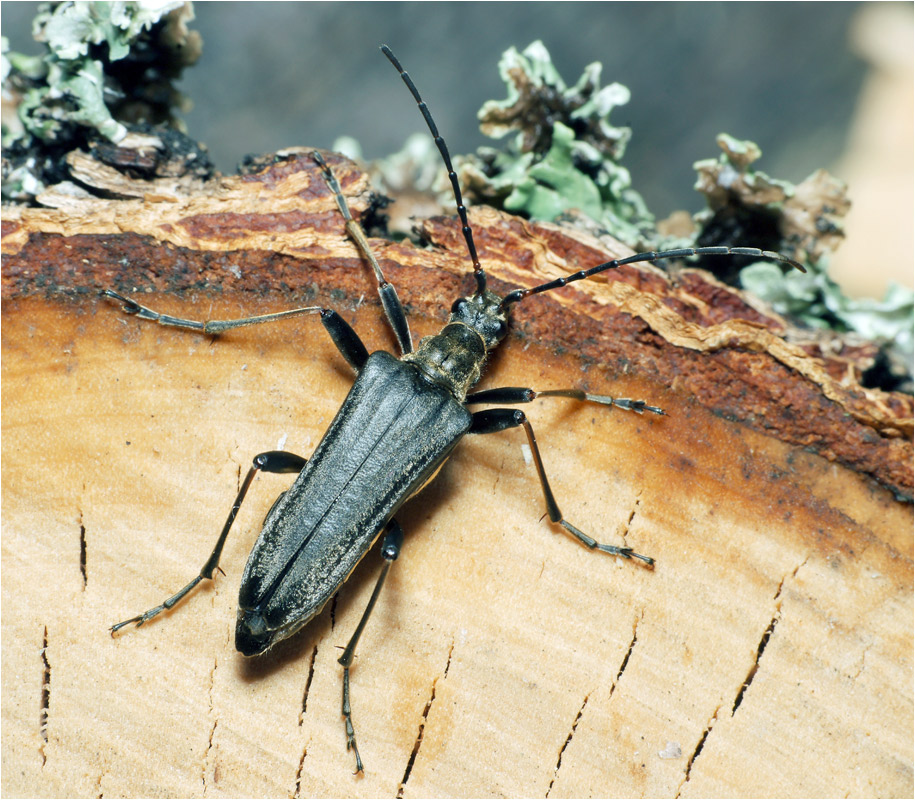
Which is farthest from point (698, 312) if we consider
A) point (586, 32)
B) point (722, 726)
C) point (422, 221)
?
point (586, 32)

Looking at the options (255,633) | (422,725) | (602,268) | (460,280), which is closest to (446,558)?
(422,725)

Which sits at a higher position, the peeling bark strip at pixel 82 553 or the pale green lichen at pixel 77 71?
the pale green lichen at pixel 77 71

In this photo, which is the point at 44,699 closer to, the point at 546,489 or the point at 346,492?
the point at 346,492

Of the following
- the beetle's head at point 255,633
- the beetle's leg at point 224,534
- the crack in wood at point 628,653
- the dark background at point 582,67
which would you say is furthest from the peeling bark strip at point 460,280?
the dark background at point 582,67

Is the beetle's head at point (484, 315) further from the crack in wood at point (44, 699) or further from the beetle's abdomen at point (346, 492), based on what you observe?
the crack in wood at point (44, 699)

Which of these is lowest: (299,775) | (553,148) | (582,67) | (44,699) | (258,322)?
(44,699)

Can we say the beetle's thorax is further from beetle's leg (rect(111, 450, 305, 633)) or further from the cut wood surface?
beetle's leg (rect(111, 450, 305, 633))
